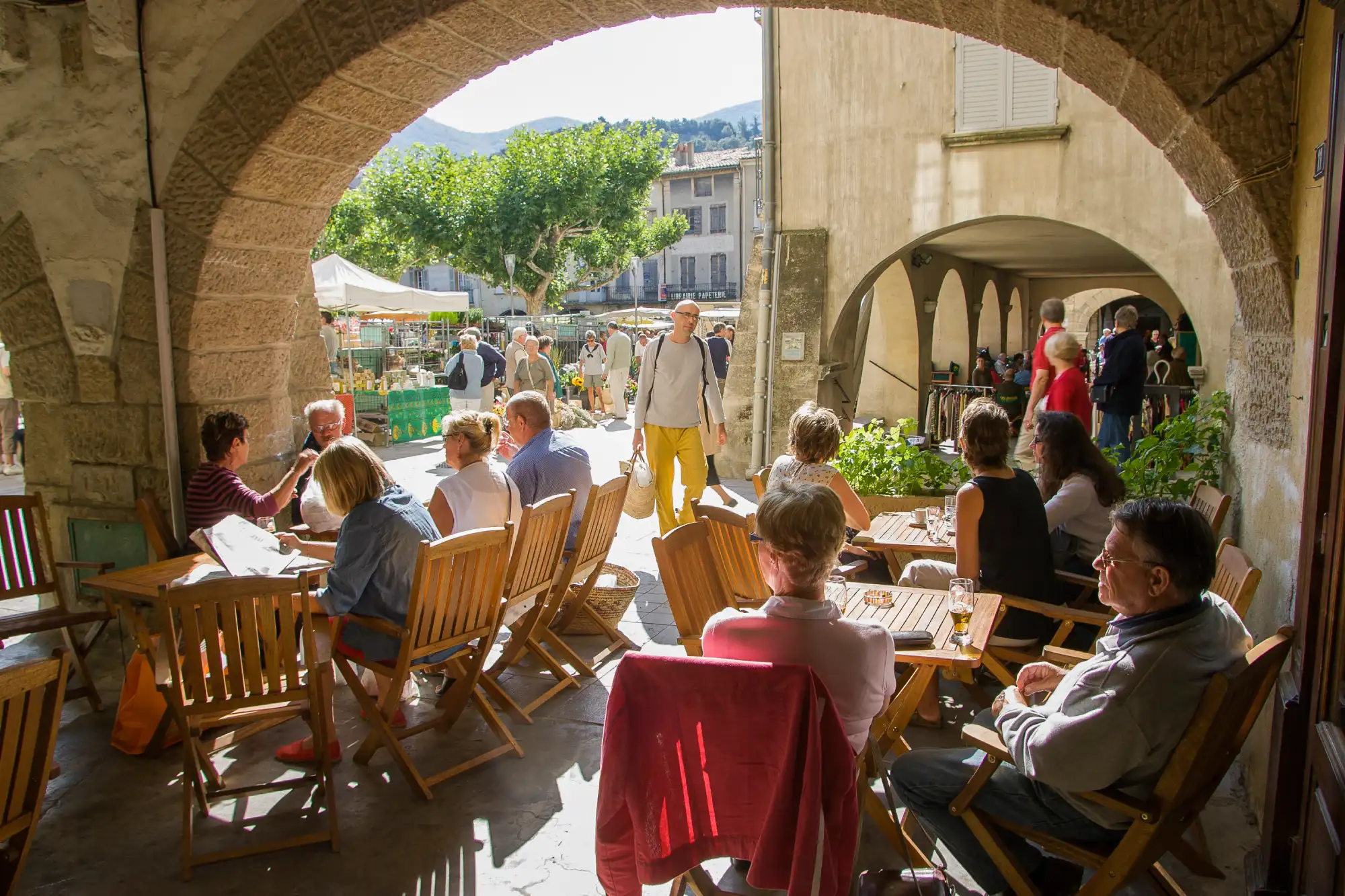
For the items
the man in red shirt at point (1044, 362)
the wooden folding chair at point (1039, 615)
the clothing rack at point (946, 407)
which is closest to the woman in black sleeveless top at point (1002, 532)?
the wooden folding chair at point (1039, 615)

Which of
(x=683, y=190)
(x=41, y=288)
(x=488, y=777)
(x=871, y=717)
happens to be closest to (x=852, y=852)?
(x=871, y=717)

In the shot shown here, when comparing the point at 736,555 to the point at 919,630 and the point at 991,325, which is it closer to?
the point at 919,630

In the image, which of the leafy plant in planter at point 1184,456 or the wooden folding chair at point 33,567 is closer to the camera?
the wooden folding chair at point 33,567

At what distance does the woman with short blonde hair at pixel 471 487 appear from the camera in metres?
4.07

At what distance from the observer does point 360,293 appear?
44.7ft

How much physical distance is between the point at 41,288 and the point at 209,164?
1.14 meters

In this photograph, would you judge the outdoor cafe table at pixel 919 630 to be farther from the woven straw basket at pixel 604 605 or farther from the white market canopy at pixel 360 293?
the white market canopy at pixel 360 293

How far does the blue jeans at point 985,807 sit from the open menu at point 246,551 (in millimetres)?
2380

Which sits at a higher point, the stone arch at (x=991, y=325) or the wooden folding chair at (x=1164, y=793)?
the stone arch at (x=991, y=325)

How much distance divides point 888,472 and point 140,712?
3627 millimetres

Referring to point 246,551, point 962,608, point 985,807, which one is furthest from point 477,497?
point 985,807

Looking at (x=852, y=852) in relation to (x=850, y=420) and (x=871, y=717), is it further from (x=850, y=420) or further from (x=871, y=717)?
(x=850, y=420)

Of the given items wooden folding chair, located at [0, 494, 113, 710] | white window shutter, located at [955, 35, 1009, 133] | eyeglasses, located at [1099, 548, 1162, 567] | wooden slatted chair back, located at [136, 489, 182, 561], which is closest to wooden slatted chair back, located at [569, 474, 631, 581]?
wooden slatted chair back, located at [136, 489, 182, 561]

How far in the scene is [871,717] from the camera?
2.28m
